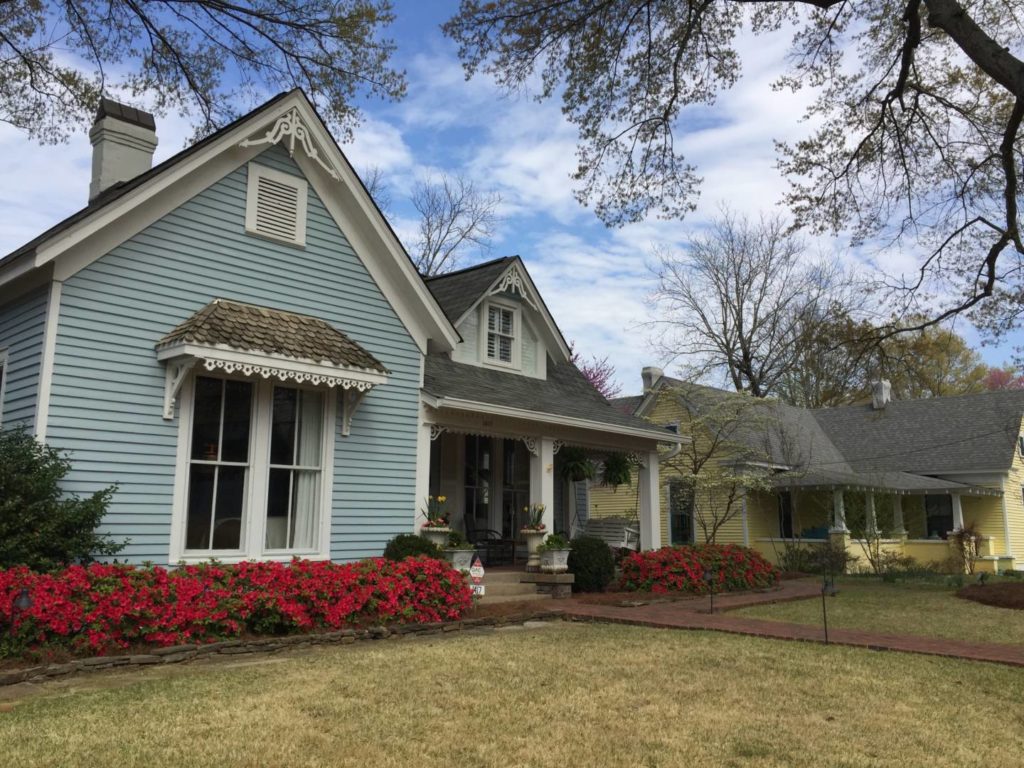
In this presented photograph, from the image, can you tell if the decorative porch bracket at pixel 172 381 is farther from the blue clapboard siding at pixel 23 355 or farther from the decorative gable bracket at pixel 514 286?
the decorative gable bracket at pixel 514 286

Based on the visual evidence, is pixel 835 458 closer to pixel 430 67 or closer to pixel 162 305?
pixel 430 67

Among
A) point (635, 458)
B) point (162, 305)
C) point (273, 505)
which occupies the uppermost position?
point (162, 305)

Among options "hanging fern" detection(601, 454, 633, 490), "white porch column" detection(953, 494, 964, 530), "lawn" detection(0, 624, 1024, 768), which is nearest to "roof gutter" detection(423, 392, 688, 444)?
"hanging fern" detection(601, 454, 633, 490)

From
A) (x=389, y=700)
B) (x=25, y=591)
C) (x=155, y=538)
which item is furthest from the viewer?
(x=155, y=538)

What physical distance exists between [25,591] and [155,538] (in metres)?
2.58

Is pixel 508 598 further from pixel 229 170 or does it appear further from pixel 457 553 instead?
pixel 229 170

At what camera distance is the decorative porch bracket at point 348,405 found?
1102 centimetres

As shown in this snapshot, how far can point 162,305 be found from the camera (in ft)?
31.9

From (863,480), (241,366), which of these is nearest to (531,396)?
(241,366)

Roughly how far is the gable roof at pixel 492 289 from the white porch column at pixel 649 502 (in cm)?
277

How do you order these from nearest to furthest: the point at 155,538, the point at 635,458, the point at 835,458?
the point at 155,538 < the point at 635,458 < the point at 835,458

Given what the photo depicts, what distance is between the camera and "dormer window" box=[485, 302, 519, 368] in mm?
15359

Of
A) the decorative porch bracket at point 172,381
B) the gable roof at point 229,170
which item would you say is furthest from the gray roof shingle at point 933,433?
the decorative porch bracket at point 172,381

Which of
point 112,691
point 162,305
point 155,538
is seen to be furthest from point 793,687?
point 162,305
